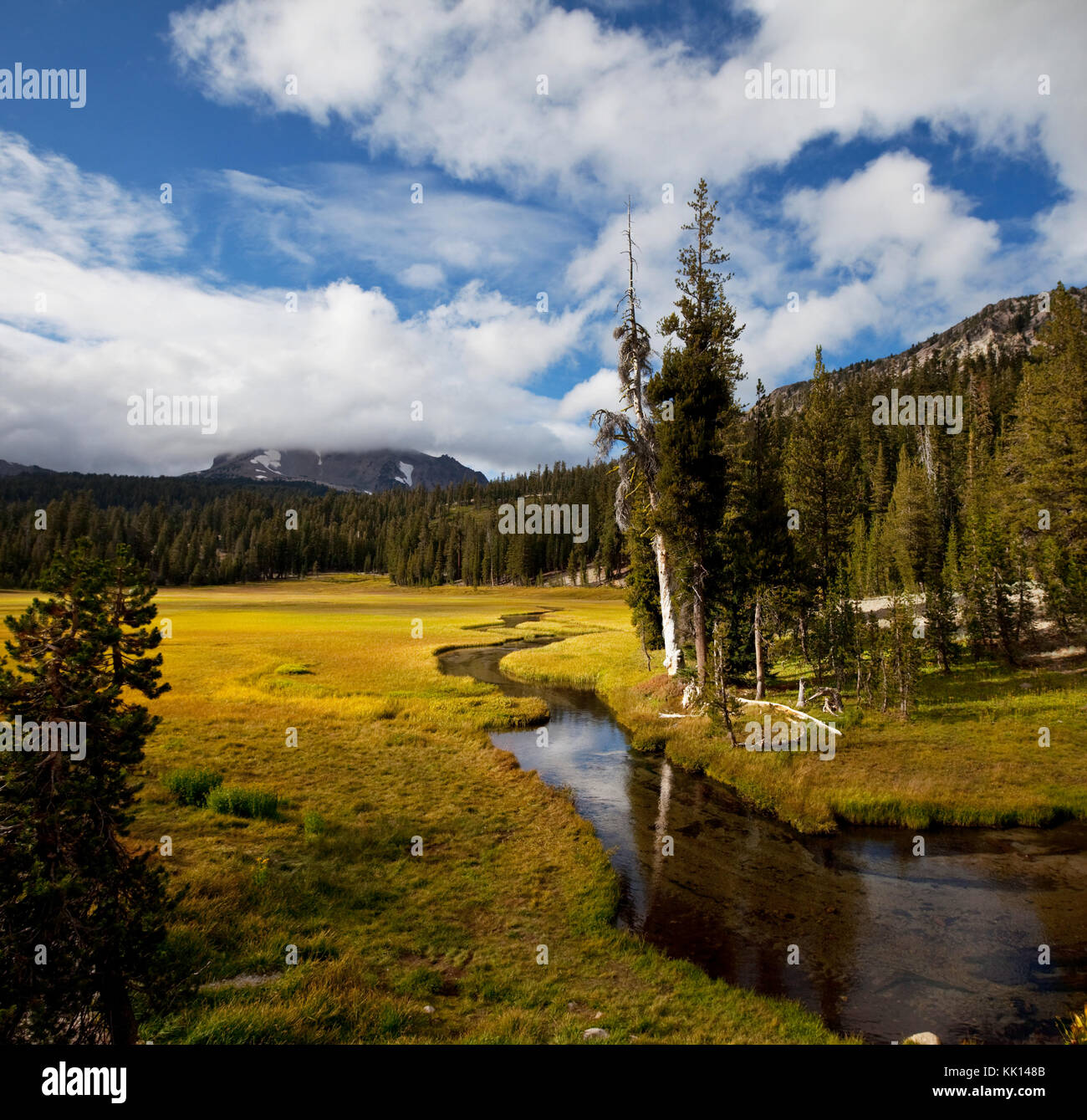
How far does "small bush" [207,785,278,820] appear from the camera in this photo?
15484 millimetres

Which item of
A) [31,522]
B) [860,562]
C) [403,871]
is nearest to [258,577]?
[31,522]

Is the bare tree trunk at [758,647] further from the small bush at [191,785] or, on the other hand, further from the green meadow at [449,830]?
the small bush at [191,785]

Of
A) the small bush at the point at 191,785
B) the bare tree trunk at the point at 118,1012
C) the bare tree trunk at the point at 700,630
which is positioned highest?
the bare tree trunk at the point at 700,630

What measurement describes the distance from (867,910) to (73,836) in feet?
49.0

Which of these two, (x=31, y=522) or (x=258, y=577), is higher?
(x=31, y=522)

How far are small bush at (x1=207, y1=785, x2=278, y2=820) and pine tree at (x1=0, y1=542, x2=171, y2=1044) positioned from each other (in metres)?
9.12

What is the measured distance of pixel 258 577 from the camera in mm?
178000

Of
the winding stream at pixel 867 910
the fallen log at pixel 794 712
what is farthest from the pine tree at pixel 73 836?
the fallen log at pixel 794 712

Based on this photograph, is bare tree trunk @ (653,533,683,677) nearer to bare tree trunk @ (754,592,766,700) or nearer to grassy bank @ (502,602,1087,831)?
grassy bank @ (502,602,1087,831)

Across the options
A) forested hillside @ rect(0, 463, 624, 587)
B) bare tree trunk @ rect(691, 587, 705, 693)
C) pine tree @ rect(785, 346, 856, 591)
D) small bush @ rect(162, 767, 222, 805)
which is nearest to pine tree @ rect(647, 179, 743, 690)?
bare tree trunk @ rect(691, 587, 705, 693)

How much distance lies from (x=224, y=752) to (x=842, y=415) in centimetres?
4136

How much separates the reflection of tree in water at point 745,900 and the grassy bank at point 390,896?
0.89 m

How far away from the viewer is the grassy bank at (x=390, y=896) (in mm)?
8258

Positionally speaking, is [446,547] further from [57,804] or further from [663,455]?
[57,804]
